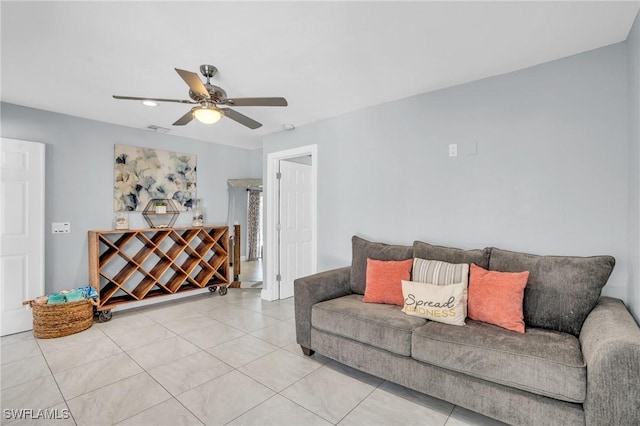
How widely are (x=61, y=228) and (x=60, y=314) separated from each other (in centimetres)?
109

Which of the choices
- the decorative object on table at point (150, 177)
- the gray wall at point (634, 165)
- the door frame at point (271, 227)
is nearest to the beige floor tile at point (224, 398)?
the door frame at point (271, 227)

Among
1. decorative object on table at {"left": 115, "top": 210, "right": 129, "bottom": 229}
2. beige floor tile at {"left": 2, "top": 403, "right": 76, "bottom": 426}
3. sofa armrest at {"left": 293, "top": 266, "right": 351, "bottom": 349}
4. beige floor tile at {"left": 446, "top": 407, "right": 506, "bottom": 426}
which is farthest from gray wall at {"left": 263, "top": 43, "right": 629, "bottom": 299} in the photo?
decorative object on table at {"left": 115, "top": 210, "right": 129, "bottom": 229}

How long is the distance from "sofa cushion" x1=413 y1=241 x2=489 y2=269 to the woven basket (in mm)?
3554

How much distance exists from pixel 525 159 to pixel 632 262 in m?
0.97

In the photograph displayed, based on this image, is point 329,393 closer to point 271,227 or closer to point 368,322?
point 368,322

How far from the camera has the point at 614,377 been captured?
139 cm

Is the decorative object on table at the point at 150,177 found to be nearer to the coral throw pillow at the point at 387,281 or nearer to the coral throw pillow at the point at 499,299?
the coral throw pillow at the point at 387,281

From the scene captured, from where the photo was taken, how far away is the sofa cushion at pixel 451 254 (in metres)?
2.42

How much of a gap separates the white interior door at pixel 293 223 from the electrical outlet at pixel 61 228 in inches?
102

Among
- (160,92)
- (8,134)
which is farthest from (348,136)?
(8,134)

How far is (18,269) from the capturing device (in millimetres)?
3273

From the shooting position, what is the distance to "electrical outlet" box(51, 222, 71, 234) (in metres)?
3.61

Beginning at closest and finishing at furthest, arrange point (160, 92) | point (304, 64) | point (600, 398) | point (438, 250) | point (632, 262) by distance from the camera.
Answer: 1. point (600, 398)
2. point (632, 262)
3. point (304, 64)
4. point (438, 250)
5. point (160, 92)

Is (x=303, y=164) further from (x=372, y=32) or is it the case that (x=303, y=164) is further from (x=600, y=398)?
(x=600, y=398)
